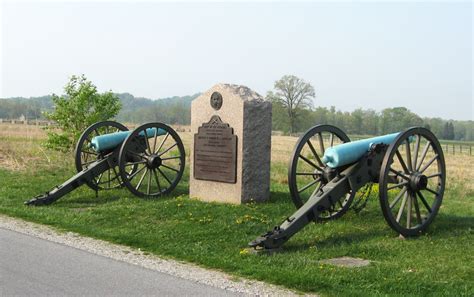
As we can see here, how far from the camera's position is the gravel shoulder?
6.06 metres

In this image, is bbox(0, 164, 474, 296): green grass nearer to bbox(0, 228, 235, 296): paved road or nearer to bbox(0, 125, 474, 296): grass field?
bbox(0, 125, 474, 296): grass field

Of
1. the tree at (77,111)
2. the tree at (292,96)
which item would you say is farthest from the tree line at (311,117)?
the tree at (77,111)

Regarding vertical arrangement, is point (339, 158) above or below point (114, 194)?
above

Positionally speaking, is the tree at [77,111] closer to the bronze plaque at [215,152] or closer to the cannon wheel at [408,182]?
the bronze plaque at [215,152]

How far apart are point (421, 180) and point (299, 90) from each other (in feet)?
222

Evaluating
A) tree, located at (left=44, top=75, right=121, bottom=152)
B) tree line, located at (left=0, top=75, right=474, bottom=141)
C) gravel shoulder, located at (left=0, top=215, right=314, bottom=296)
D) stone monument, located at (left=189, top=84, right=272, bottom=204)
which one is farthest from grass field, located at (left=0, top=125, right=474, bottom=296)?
tree line, located at (left=0, top=75, right=474, bottom=141)

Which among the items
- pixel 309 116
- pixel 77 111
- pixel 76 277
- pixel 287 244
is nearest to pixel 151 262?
pixel 76 277

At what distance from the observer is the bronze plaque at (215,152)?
11141 millimetres

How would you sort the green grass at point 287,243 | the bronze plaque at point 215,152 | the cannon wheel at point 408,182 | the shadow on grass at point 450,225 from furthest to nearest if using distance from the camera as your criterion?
the bronze plaque at point 215,152, the shadow on grass at point 450,225, the cannon wheel at point 408,182, the green grass at point 287,243

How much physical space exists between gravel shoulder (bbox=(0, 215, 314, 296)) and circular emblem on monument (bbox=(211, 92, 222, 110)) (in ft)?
12.5

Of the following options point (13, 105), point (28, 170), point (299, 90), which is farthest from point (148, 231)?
point (13, 105)

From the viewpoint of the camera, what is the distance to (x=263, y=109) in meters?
11.2

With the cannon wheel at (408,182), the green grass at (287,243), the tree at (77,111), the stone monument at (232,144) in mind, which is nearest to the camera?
the green grass at (287,243)

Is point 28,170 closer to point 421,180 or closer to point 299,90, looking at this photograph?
point 421,180
